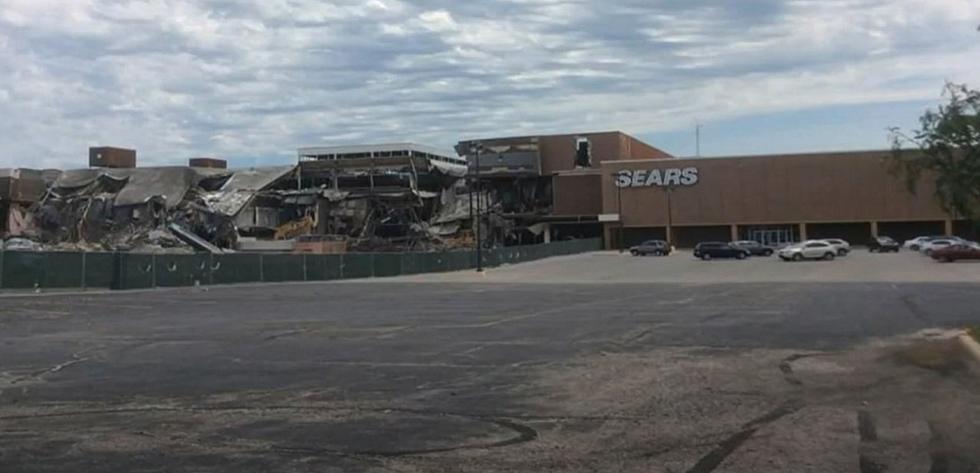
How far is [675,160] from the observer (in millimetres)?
109375

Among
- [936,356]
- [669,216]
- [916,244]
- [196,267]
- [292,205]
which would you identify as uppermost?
[292,205]

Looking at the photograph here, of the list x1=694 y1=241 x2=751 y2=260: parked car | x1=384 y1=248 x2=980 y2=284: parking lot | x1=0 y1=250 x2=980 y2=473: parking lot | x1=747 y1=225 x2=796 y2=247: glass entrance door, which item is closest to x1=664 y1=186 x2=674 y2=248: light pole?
x1=747 y1=225 x2=796 y2=247: glass entrance door

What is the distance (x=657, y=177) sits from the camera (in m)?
110

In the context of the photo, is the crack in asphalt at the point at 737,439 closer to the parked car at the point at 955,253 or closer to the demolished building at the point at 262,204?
the parked car at the point at 955,253

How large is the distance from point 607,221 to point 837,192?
23345mm

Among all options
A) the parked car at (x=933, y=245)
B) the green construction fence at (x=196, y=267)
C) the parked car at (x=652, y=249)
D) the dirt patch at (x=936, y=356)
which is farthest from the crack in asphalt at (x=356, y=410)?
the parked car at (x=652, y=249)

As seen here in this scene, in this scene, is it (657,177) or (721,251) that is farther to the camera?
(657,177)

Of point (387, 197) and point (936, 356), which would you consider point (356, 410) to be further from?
point (387, 197)

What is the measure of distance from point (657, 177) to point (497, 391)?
9866cm

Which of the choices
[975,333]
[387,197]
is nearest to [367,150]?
[387,197]

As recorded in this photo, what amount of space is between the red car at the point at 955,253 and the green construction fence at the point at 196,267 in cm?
3092

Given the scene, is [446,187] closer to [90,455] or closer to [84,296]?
[84,296]

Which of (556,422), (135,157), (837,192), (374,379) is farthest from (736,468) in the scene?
(135,157)

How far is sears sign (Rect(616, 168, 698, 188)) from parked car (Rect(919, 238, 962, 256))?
3126 centimetres
